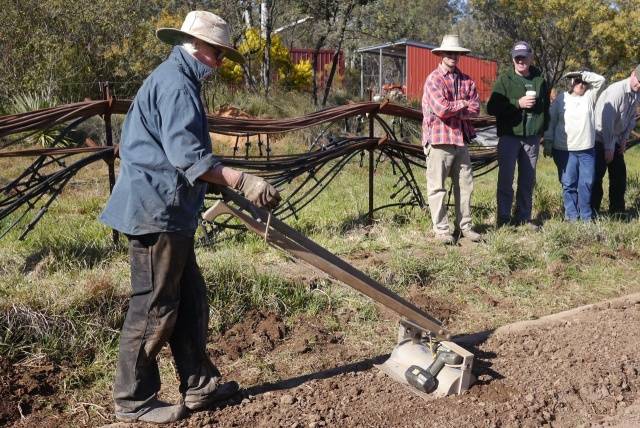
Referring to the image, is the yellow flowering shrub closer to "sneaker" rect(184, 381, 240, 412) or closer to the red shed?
the red shed

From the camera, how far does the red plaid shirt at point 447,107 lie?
6.18m

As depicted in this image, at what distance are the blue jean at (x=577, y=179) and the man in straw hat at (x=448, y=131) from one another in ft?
4.84

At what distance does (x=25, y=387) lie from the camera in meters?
3.67

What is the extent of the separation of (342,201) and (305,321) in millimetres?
4038

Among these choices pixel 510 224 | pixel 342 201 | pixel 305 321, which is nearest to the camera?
pixel 305 321

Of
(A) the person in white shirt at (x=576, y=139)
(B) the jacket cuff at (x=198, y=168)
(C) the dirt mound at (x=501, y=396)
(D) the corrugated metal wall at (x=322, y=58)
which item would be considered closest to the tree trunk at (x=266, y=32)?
(D) the corrugated metal wall at (x=322, y=58)

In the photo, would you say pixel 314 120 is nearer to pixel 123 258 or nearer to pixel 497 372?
pixel 123 258

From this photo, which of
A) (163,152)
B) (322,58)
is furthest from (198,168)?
(322,58)

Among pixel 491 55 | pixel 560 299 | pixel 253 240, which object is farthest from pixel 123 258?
pixel 491 55

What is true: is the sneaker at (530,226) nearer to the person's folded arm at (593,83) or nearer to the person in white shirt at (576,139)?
the person in white shirt at (576,139)

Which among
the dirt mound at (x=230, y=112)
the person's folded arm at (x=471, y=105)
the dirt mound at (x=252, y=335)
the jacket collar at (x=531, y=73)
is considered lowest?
the dirt mound at (x=252, y=335)

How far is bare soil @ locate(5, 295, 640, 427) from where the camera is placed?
351 centimetres

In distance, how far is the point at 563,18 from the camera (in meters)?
22.4

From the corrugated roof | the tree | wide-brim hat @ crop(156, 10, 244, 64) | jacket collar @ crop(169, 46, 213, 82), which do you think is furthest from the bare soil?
the corrugated roof
